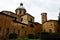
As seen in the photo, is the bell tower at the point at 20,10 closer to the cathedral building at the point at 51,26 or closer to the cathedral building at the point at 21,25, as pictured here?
the cathedral building at the point at 21,25

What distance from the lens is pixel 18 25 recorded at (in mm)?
35844

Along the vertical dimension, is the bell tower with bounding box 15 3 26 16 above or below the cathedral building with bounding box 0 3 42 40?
above

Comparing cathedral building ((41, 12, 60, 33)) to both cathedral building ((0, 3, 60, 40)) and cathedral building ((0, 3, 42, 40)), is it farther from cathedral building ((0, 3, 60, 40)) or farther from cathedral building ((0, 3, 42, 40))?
cathedral building ((0, 3, 42, 40))

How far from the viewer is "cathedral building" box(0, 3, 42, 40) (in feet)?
103

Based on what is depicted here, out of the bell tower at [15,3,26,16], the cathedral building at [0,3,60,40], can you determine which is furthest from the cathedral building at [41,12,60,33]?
the bell tower at [15,3,26,16]

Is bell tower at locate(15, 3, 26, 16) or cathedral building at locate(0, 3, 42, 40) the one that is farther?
bell tower at locate(15, 3, 26, 16)

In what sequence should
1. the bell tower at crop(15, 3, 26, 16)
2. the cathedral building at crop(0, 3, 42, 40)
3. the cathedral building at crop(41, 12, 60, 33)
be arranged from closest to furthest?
the cathedral building at crop(0, 3, 42, 40) < the cathedral building at crop(41, 12, 60, 33) < the bell tower at crop(15, 3, 26, 16)

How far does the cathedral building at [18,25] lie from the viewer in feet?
103

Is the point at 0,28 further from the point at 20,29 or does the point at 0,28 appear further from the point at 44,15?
the point at 44,15

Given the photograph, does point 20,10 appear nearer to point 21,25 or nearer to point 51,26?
point 21,25

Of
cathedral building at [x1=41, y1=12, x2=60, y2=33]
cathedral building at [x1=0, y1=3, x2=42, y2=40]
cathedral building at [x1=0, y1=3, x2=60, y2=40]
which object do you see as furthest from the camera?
cathedral building at [x1=41, y1=12, x2=60, y2=33]

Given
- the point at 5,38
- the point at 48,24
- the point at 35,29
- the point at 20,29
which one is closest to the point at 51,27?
the point at 48,24

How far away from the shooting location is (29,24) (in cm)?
4019

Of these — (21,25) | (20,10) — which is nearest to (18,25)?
(21,25)
